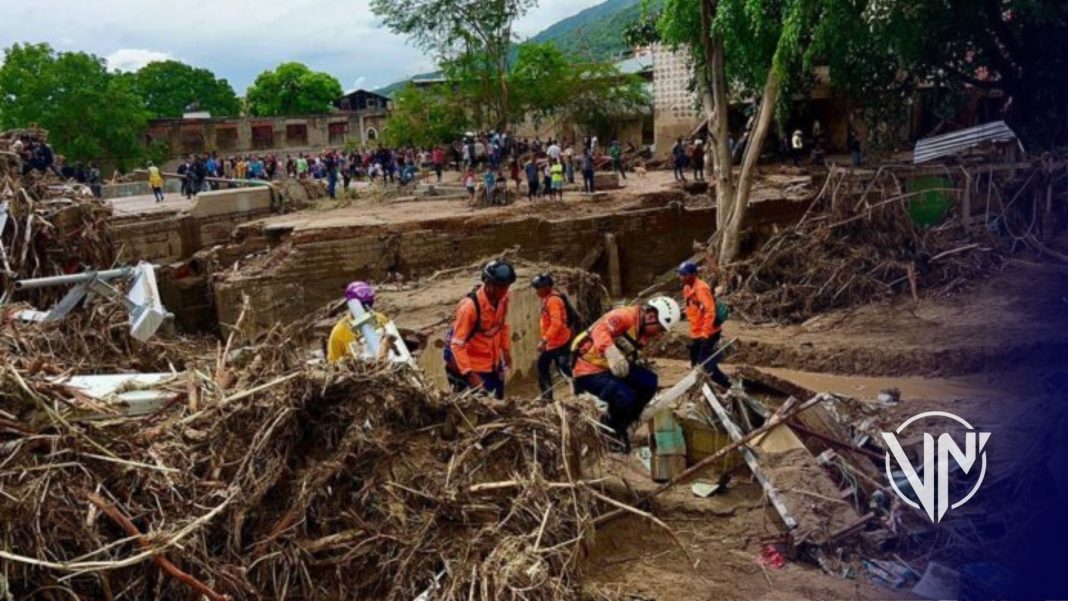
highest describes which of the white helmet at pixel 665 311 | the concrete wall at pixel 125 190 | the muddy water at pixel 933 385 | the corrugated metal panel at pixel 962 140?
the corrugated metal panel at pixel 962 140

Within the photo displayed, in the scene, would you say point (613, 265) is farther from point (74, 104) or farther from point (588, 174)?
point (74, 104)

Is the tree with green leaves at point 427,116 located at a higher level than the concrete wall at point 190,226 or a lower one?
higher

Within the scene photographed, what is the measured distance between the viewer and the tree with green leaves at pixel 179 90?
→ 64.9 metres

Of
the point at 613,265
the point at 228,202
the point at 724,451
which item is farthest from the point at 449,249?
the point at 724,451

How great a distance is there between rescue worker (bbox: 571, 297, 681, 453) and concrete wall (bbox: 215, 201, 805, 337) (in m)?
9.16

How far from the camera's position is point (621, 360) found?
19.6 feet

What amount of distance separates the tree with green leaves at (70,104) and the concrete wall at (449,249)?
2227cm

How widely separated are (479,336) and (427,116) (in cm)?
2232

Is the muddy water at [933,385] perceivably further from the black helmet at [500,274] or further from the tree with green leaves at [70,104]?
the tree with green leaves at [70,104]

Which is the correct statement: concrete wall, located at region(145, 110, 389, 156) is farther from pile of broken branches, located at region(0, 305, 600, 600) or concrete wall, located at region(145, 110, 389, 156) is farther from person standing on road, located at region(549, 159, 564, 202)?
pile of broken branches, located at region(0, 305, 600, 600)

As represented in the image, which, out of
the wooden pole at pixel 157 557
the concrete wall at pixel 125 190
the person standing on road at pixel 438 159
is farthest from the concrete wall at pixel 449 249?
the concrete wall at pixel 125 190

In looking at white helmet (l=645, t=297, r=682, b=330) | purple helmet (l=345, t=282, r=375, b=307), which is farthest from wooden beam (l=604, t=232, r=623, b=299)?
purple helmet (l=345, t=282, r=375, b=307)

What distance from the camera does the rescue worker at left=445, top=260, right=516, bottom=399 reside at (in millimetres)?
6223

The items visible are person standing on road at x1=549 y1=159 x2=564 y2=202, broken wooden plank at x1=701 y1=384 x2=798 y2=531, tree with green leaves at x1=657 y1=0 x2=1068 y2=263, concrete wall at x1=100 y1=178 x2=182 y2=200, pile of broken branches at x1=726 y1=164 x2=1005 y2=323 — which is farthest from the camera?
concrete wall at x1=100 y1=178 x2=182 y2=200
